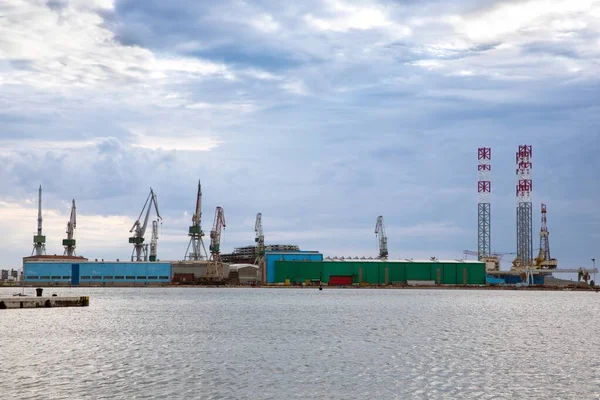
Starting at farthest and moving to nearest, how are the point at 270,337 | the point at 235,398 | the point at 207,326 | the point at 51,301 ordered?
the point at 51,301, the point at 207,326, the point at 270,337, the point at 235,398

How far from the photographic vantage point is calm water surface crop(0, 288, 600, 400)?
3997cm

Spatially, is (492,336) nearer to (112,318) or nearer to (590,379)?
(590,379)

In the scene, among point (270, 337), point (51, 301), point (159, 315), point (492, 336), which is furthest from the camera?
point (51, 301)

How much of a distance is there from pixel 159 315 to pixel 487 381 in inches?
2616

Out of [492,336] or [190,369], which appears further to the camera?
[492,336]

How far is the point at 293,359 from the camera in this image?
2071 inches

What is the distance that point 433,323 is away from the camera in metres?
90.9

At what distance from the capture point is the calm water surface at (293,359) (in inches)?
1574

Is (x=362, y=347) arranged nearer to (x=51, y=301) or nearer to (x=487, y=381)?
(x=487, y=381)

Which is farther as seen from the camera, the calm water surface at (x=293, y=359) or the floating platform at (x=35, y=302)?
the floating platform at (x=35, y=302)

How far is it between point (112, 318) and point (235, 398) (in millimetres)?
61586

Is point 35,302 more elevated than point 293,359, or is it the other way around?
point 293,359

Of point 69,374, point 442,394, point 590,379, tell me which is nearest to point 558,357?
point 590,379

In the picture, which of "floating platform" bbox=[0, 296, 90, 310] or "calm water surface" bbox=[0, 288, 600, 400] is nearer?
"calm water surface" bbox=[0, 288, 600, 400]
